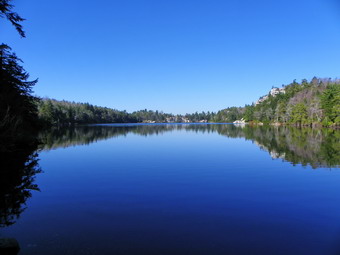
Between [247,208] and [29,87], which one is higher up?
[29,87]

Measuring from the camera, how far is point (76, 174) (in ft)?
55.0

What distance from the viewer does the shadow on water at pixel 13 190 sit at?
20.3 feet

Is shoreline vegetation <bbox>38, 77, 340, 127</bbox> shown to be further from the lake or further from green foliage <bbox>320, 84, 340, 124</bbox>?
the lake

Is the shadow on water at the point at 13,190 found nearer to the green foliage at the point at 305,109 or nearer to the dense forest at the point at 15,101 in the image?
the dense forest at the point at 15,101

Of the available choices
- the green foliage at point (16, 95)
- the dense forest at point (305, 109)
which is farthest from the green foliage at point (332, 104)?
the green foliage at point (16, 95)

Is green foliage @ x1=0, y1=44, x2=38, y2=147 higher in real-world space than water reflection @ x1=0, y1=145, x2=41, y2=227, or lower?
higher

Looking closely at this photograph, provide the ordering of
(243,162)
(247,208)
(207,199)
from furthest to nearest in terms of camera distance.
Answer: (243,162)
(207,199)
(247,208)

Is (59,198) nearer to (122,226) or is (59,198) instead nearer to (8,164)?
(122,226)

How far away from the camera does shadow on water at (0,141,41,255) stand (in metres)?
6.20

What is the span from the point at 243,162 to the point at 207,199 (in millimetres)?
11039

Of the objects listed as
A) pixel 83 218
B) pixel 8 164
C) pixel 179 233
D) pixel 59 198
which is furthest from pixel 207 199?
pixel 8 164

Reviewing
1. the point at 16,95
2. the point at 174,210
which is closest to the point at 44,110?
the point at 16,95

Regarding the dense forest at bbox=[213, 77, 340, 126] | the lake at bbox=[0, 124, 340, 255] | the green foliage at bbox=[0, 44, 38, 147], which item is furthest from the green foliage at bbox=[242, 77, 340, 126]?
the green foliage at bbox=[0, 44, 38, 147]

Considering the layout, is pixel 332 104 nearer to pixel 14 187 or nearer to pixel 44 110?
pixel 14 187
